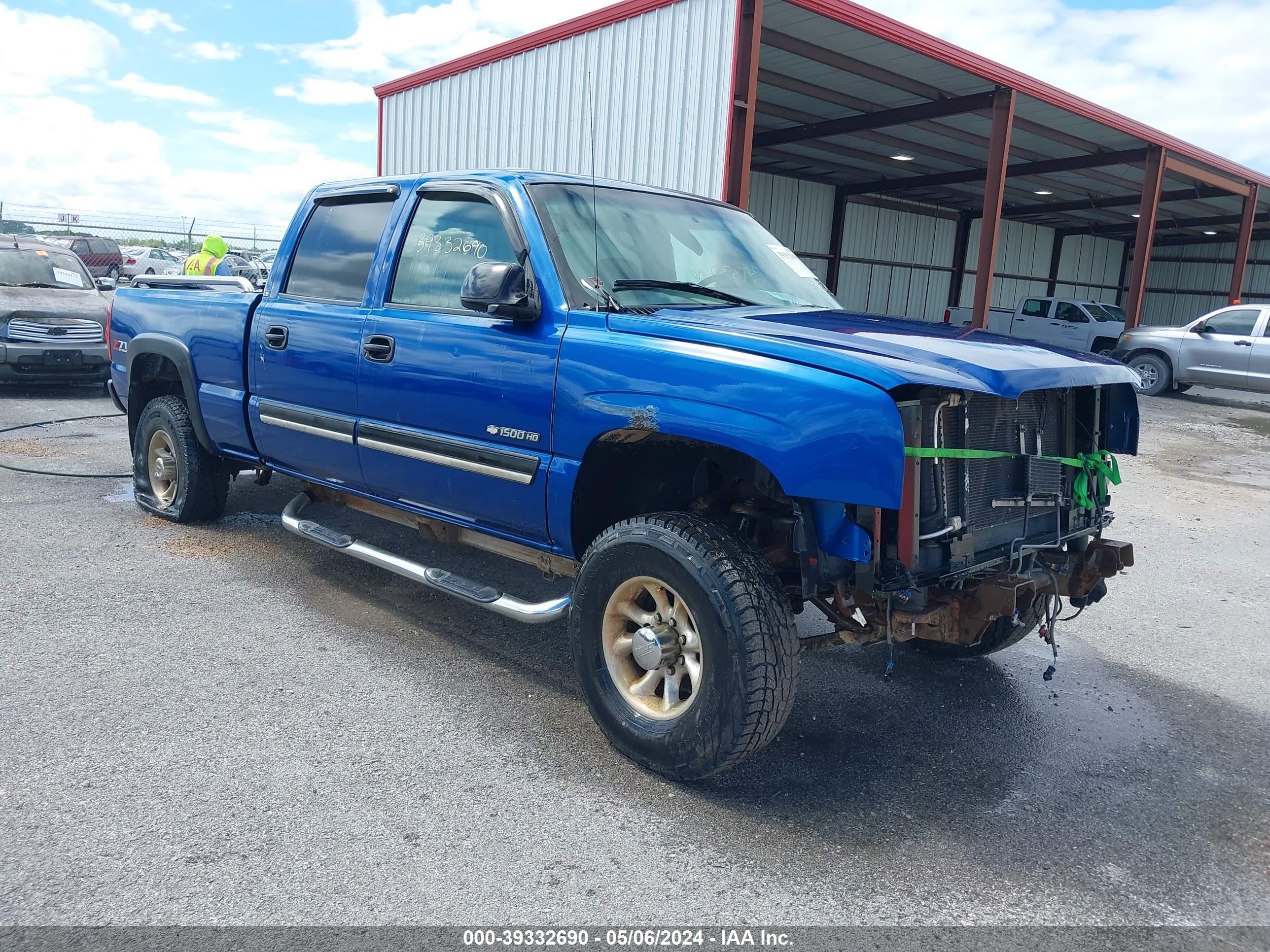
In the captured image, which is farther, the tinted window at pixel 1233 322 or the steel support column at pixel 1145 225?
the steel support column at pixel 1145 225

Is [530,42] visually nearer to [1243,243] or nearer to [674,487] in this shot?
[674,487]

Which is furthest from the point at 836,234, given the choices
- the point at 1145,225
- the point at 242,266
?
the point at 242,266

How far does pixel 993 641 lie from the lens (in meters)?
4.24

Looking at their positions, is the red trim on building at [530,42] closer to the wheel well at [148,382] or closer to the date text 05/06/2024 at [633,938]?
the wheel well at [148,382]

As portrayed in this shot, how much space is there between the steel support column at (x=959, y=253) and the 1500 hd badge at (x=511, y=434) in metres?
29.5

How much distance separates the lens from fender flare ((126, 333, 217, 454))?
17.9 feet

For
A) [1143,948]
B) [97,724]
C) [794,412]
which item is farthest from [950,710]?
[97,724]

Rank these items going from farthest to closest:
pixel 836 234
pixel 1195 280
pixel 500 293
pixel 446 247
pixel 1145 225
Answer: pixel 1195 280 → pixel 836 234 → pixel 1145 225 → pixel 446 247 → pixel 500 293

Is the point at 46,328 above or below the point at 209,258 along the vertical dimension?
below

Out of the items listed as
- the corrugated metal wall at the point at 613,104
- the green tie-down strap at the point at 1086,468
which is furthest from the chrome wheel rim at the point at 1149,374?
the green tie-down strap at the point at 1086,468

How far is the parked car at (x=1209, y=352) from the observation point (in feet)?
52.4

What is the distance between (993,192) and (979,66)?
5.99 feet

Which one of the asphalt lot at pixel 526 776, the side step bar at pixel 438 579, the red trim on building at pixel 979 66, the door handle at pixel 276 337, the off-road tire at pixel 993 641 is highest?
the red trim on building at pixel 979 66

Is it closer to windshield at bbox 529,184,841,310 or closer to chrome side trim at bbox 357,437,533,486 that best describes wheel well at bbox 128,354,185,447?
chrome side trim at bbox 357,437,533,486
